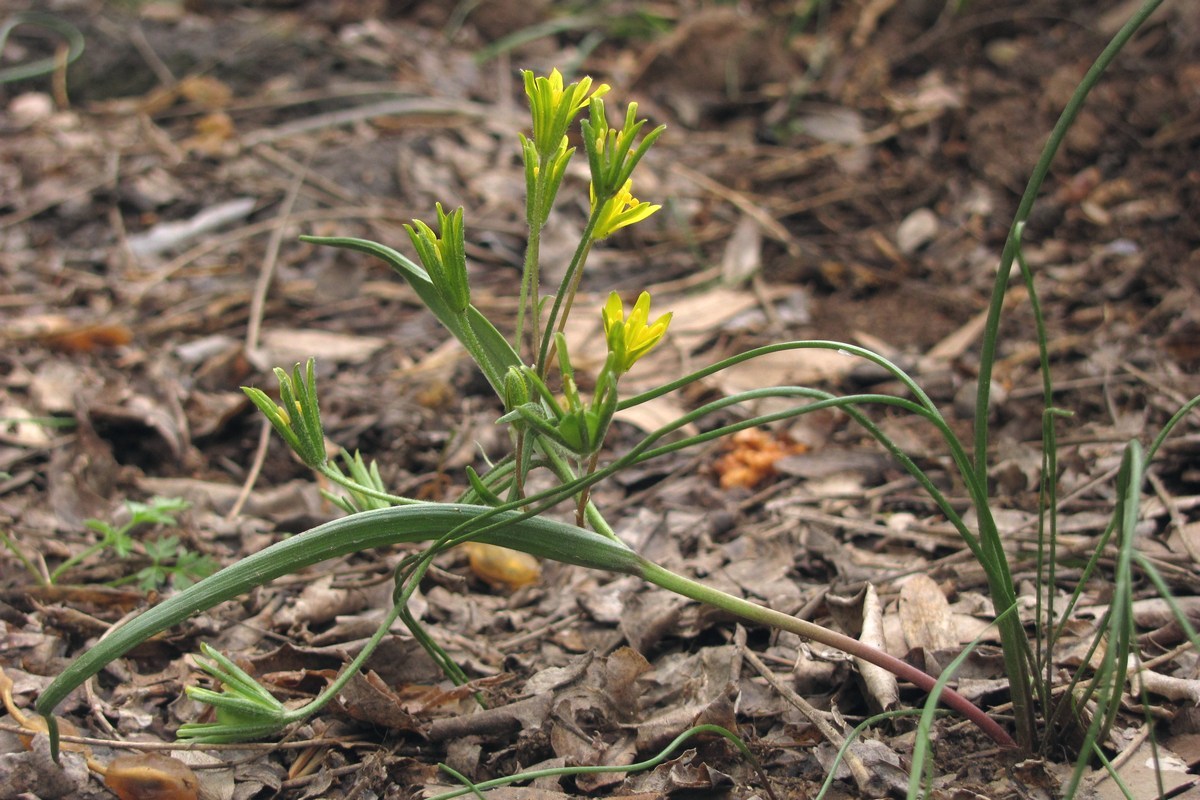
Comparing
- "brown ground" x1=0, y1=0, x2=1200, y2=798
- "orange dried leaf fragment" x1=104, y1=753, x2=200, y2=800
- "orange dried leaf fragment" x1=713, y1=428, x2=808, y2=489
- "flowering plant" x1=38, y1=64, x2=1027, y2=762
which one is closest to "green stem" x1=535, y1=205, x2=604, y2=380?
"flowering plant" x1=38, y1=64, x2=1027, y2=762

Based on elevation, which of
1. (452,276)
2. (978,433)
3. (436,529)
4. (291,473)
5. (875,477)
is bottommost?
(291,473)

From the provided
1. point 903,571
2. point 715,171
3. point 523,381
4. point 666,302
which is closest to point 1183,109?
point 715,171

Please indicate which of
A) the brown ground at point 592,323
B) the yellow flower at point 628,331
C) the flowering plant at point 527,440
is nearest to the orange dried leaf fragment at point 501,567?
the brown ground at point 592,323

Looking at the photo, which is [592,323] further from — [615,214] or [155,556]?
[615,214]

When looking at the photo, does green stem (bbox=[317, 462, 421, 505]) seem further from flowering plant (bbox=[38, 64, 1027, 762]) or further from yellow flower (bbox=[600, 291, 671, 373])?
yellow flower (bbox=[600, 291, 671, 373])

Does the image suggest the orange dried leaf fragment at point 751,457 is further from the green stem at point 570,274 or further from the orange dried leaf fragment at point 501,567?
the green stem at point 570,274

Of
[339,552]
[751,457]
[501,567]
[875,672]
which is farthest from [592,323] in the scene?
[339,552]

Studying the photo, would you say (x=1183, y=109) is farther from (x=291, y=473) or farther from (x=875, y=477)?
(x=291, y=473)
